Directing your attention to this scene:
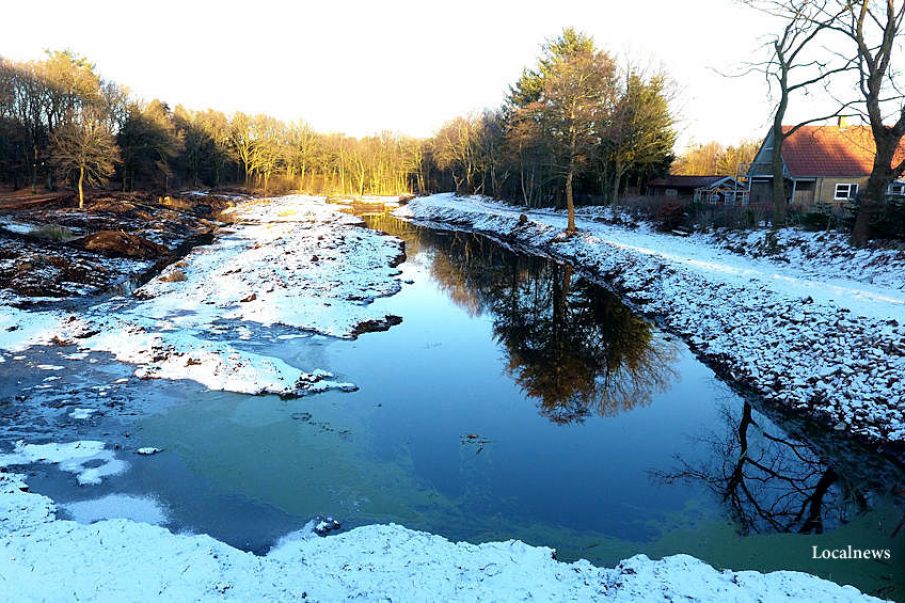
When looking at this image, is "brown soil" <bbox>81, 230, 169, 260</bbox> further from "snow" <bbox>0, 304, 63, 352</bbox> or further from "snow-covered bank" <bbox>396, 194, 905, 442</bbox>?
"snow-covered bank" <bbox>396, 194, 905, 442</bbox>

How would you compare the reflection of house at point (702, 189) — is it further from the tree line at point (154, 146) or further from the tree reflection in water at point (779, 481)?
the tree line at point (154, 146)

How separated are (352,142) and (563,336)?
3222 inches

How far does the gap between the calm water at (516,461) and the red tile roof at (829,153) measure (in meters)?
27.3

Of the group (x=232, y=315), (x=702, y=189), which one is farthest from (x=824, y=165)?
(x=232, y=315)

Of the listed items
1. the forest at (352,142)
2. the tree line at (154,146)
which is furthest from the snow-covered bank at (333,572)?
the tree line at (154,146)

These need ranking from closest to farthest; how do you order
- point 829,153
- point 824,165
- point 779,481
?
1. point 779,481
2. point 824,165
3. point 829,153

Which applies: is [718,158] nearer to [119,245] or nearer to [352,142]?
[352,142]

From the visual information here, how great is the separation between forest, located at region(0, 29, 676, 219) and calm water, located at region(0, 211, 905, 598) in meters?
19.2

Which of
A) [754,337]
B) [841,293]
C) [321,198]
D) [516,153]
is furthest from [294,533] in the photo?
[321,198]

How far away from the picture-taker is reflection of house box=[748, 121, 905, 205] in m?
32.2

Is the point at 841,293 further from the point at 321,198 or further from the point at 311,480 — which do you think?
the point at 321,198

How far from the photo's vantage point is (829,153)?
109ft

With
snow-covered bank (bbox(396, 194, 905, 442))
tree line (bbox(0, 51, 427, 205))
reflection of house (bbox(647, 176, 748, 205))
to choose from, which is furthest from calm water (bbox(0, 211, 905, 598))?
tree line (bbox(0, 51, 427, 205))

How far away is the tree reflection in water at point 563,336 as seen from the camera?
37.2ft
